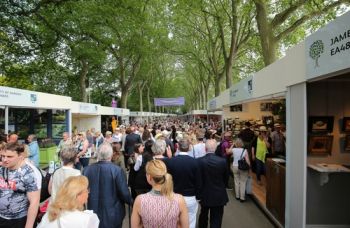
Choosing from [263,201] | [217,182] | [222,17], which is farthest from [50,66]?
[217,182]

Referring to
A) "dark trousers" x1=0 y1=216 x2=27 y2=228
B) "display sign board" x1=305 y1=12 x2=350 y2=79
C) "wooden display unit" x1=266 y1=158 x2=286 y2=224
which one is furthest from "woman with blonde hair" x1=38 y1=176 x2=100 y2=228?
"wooden display unit" x1=266 y1=158 x2=286 y2=224

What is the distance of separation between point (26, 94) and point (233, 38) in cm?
1236

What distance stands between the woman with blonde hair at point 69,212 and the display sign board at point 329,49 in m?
3.19

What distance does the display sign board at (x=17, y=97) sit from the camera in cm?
1100

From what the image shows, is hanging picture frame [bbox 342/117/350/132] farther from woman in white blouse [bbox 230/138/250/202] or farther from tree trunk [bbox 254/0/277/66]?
tree trunk [bbox 254/0/277/66]

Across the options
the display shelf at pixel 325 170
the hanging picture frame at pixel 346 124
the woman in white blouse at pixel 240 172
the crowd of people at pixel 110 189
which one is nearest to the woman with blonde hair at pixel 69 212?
the crowd of people at pixel 110 189

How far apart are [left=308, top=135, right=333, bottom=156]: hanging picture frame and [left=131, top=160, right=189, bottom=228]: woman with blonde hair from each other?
4140 millimetres

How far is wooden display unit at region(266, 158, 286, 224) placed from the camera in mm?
6723

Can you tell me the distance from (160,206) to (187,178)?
2.07m

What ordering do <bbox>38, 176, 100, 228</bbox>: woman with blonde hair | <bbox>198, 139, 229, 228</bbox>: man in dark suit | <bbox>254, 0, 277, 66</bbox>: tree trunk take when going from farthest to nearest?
1. <bbox>254, 0, 277, 66</bbox>: tree trunk
2. <bbox>198, 139, 229, 228</bbox>: man in dark suit
3. <bbox>38, 176, 100, 228</bbox>: woman with blonde hair

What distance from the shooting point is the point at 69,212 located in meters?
2.53

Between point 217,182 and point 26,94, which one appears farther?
point 26,94

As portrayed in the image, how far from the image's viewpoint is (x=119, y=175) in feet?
14.3

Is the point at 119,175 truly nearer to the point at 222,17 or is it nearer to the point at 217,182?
the point at 217,182
